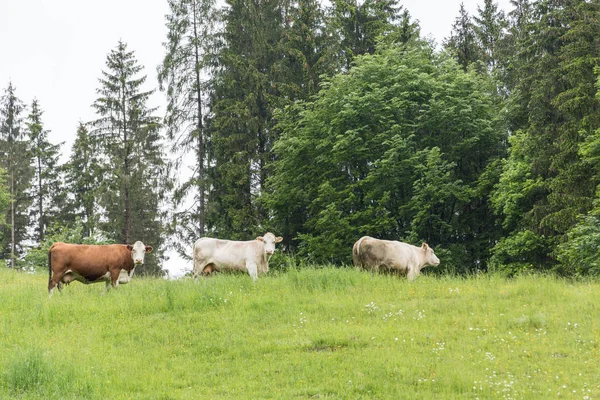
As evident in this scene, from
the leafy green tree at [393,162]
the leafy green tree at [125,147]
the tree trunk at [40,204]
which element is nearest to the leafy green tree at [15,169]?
the tree trunk at [40,204]

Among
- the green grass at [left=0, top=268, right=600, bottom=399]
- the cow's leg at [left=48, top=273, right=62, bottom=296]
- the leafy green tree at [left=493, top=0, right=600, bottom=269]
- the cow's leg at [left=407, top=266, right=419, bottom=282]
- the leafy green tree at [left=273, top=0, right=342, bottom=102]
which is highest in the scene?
the leafy green tree at [left=273, top=0, right=342, bottom=102]

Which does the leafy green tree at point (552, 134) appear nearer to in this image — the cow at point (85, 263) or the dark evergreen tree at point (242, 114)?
the dark evergreen tree at point (242, 114)

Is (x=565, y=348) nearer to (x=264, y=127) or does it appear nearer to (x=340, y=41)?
(x=264, y=127)

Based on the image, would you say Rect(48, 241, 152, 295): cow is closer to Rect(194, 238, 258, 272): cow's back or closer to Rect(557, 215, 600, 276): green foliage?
Rect(194, 238, 258, 272): cow's back

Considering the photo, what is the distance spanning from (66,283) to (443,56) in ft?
82.0

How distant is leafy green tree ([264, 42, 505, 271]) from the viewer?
98.9ft

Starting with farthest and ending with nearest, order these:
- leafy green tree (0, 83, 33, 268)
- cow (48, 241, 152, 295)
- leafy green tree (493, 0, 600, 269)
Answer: leafy green tree (0, 83, 33, 268), leafy green tree (493, 0, 600, 269), cow (48, 241, 152, 295)

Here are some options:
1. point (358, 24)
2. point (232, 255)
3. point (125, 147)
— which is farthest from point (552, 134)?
point (125, 147)

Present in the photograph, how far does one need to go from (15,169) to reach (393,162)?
32.9 metres

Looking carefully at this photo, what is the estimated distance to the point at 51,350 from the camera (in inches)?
447

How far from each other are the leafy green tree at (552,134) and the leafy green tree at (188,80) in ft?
55.7

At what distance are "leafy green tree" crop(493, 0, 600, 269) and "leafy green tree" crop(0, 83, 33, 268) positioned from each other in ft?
122

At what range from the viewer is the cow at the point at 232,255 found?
17.8 meters

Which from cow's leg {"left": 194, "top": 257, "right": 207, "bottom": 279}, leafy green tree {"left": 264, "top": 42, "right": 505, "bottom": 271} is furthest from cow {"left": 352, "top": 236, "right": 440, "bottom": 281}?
leafy green tree {"left": 264, "top": 42, "right": 505, "bottom": 271}
